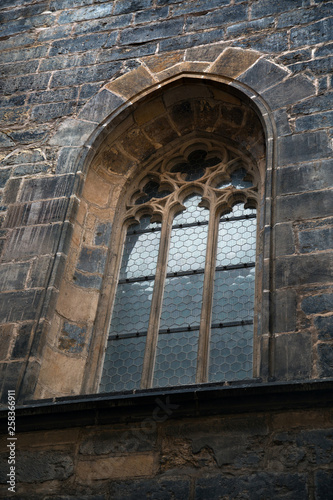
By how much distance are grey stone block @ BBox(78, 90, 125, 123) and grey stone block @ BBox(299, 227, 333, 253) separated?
94.2 inches

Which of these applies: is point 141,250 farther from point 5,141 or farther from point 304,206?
point 5,141

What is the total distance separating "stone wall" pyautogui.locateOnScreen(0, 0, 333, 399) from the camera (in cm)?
561

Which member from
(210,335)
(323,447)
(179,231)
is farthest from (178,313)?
(323,447)

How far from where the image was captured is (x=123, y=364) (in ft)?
20.2

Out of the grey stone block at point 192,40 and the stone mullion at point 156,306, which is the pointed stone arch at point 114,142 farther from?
the stone mullion at point 156,306

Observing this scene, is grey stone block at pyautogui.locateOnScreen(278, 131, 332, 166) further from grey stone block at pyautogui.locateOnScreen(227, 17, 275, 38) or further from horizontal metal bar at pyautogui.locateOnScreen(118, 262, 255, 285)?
grey stone block at pyautogui.locateOnScreen(227, 17, 275, 38)

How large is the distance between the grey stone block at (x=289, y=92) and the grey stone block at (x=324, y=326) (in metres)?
2.22

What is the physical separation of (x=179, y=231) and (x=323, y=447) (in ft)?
9.05

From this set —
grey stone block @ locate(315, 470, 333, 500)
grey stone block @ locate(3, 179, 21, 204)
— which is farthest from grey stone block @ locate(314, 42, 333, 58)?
grey stone block @ locate(315, 470, 333, 500)

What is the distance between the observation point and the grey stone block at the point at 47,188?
6828mm

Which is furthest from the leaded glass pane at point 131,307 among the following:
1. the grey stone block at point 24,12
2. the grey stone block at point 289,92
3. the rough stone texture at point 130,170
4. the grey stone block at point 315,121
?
the grey stone block at point 24,12

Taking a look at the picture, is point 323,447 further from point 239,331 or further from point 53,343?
point 53,343

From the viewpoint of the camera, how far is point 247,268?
6461mm

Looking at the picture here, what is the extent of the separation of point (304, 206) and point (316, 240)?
0.35m
